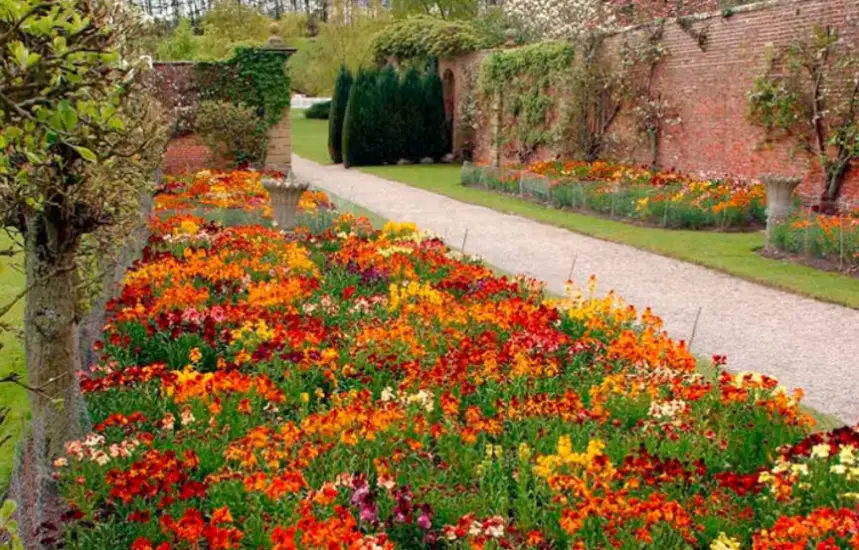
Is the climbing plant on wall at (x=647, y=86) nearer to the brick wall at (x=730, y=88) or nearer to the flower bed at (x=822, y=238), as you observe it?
the brick wall at (x=730, y=88)

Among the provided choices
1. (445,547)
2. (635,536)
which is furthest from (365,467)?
(635,536)

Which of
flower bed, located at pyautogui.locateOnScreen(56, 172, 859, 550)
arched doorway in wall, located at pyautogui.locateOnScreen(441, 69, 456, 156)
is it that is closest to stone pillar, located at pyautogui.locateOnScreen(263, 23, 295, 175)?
arched doorway in wall, located at pyautogui.locateOnScreen(441, 69, 456, 156)

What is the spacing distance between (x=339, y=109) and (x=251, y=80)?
7.27 meters

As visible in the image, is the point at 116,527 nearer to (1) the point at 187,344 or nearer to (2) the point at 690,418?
(1) the point at 187,344

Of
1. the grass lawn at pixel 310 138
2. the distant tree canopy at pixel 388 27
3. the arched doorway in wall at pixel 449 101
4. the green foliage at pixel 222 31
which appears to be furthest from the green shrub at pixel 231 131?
the green foliage at pixel 222 31

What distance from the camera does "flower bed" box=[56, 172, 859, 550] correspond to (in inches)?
133

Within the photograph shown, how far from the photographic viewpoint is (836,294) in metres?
8.50

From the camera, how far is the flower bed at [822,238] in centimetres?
968

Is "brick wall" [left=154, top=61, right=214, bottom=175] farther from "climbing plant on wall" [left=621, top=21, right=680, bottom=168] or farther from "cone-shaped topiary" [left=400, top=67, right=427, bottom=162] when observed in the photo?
"climbing plant on wall" [left=621, top=21, right=680, bottom=168]

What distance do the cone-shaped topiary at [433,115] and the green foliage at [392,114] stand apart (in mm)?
708

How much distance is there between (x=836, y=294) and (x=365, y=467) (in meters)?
6.14

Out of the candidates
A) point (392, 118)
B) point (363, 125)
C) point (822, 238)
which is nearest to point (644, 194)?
point (822, 238)

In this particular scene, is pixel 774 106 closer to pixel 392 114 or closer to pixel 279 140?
pixel 279 140

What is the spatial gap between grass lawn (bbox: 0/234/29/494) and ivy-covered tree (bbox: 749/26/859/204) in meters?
11.0
